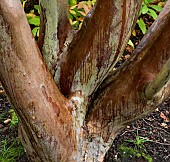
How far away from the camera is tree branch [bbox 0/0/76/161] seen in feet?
3.94

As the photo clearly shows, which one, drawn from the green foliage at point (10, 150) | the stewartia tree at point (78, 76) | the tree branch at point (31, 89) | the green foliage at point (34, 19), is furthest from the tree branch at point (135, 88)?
the green foliage at point (34, 19)

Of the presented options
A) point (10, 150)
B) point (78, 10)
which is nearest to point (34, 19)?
point (78, 10)

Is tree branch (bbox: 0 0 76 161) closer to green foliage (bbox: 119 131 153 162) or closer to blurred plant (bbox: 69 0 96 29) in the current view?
green foliage (bbox: 119 131 153 162)

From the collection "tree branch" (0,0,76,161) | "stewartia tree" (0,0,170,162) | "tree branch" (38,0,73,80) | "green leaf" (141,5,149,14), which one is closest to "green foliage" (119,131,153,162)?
"stewartia tree" (0,0,170,162)

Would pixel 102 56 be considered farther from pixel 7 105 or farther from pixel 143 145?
pixel 7 105

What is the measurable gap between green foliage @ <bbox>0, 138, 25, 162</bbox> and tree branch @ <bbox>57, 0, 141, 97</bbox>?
1.75 feet

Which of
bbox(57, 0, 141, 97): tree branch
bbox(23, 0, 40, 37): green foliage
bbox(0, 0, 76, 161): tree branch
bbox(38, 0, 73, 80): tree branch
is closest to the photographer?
bbox(0, 0, 76, 161): tree branch

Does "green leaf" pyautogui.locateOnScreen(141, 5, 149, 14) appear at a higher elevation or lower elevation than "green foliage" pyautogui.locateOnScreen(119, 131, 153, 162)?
higher

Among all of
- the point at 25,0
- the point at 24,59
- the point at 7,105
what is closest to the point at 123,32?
the point at 24,59

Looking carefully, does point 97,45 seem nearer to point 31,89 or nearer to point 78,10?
point 31,89

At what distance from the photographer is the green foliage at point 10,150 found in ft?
6.16

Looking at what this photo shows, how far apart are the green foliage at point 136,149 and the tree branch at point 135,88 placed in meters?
0.29

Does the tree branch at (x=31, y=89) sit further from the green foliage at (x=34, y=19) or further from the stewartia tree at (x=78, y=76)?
the green foliage at (x=34, y=19)

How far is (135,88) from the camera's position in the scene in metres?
1.46
